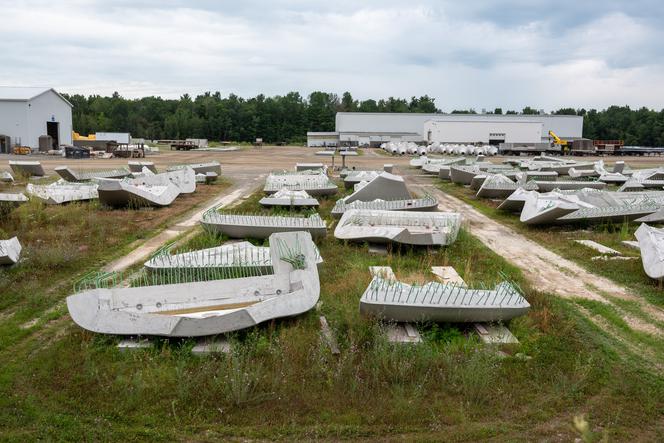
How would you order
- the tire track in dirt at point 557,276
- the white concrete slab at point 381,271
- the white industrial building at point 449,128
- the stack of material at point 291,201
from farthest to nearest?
the white industrial building at point 449,128 → the stack of material at point 291,201 → the white concrete slab at point 381,271 → the tire track in dirt at point 557,276

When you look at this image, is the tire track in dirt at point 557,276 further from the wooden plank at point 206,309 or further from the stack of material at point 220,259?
the wooden plank at point 206,309

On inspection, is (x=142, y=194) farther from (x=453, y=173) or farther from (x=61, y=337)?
(x=453, y=173)

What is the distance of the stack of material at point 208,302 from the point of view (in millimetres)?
6324

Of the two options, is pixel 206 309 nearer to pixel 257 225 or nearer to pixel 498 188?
pixel 257 225

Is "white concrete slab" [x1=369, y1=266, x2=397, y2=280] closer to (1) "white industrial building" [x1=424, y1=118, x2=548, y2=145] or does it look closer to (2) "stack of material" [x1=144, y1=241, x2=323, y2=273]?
(2) "stack of material" [x1=144, y1=241, x2=323, y2=273]

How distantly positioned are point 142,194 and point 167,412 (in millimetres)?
12260

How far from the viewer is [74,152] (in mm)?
42188

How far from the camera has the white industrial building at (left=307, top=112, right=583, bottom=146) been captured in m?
61.7

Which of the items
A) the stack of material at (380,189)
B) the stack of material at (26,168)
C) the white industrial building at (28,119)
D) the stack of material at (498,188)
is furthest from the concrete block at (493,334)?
the white industrial building at (28,119)

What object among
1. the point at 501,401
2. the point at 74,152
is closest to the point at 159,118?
the point at 74,152

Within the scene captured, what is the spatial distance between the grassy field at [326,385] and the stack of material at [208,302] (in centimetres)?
24

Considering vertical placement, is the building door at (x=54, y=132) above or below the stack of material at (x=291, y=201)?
above

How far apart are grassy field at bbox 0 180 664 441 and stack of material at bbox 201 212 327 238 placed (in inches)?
164

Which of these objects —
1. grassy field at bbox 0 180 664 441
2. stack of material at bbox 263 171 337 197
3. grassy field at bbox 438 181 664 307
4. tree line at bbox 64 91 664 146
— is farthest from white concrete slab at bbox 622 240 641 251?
tree line at bbox 64 91 664 146
